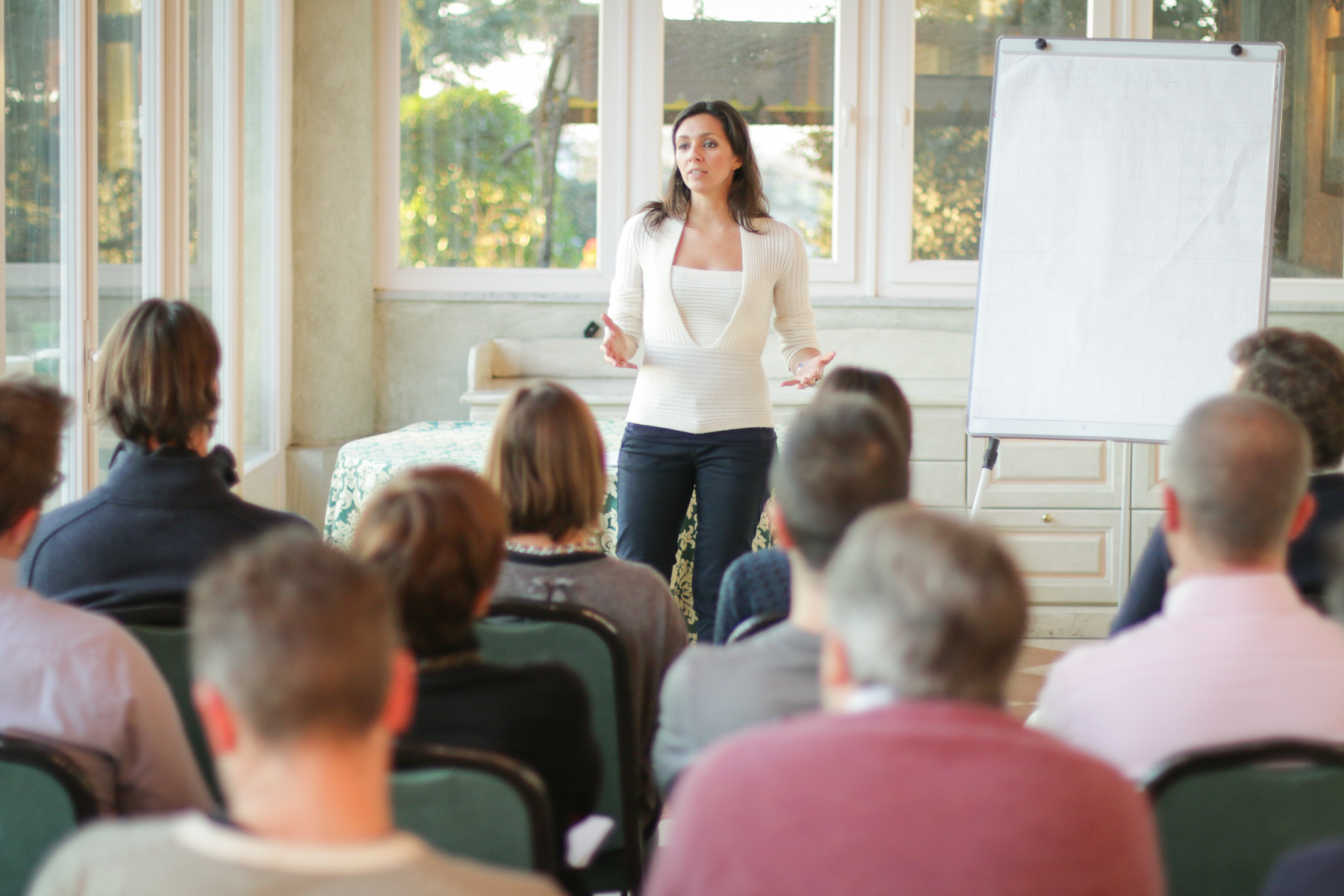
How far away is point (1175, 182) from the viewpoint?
3182mm

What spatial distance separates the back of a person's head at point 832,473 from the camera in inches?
50.7

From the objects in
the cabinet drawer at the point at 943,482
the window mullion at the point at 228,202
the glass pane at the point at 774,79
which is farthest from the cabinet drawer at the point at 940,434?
the window mullion at the point at 228,202

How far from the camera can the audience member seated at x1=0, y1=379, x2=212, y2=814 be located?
4.03 feet

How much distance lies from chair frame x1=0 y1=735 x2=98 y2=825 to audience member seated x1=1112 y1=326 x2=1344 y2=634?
1.38 meters

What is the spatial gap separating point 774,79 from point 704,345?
2.54 meters

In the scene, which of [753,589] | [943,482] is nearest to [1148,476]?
[943,482]

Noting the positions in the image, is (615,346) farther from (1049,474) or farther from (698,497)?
(1049,474)

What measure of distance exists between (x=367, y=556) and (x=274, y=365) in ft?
11.9

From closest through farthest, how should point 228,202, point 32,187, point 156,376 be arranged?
1. point 156,376
2. point 32,187
3. point 228,202

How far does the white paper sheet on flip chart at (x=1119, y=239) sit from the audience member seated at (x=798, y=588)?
1903mm

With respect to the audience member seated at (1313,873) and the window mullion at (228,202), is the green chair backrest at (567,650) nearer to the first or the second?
the audience member seated at (1313,873)

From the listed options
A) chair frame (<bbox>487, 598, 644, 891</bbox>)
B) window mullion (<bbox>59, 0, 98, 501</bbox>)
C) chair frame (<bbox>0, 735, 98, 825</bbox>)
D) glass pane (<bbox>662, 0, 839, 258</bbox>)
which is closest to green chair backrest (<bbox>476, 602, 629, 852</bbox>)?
chair frame (<bbox>487, 598, 644, 891</bbox>)

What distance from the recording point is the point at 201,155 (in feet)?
12.3

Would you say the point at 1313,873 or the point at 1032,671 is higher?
the point at 1313,873
